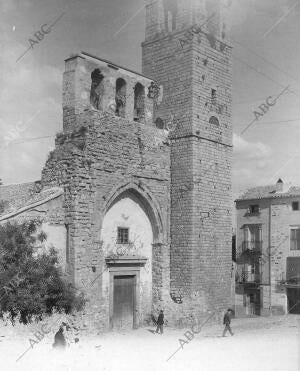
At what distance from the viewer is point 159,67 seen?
19219 mm

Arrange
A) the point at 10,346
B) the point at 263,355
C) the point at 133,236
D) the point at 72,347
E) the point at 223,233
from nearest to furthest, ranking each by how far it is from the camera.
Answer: the point at 10,346
the point at 263,355
the point at 72,347
the point at 133,236
the point at 223,233

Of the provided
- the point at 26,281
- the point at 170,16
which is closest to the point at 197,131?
the point at 170,16

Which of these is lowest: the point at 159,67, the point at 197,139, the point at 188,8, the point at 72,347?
the point at 72,347

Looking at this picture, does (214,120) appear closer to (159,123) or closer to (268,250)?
(159,123)

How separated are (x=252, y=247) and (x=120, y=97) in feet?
47.8

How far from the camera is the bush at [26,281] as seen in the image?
985 cm

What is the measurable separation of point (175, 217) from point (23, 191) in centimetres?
592

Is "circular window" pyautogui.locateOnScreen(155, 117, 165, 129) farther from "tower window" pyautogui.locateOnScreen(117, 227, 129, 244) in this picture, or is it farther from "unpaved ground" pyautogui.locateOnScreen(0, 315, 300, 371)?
"unpaved ground" pyautogui.locateOnScreen(0, 315, 300, 371)

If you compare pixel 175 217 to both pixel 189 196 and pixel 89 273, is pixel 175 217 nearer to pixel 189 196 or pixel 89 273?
pixel 189 196

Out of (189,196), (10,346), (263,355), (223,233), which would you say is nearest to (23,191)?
(189,196)

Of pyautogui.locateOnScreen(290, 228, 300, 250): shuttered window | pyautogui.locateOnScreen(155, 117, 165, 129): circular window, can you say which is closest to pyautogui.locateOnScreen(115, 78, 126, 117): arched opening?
pyautogui.locateOnScreen(155, 117, 165, 129): circular window

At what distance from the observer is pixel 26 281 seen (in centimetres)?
1005

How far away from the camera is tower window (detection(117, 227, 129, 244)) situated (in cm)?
1692

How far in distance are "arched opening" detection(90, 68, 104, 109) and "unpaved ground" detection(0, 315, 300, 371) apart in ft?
25.0
